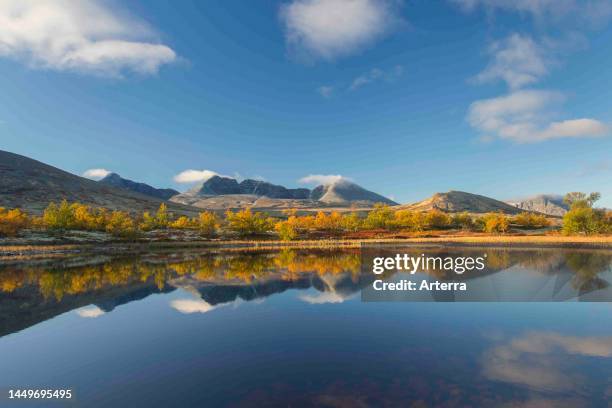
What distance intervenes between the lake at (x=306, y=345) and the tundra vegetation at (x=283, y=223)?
79.3m

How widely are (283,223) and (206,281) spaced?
288 ft

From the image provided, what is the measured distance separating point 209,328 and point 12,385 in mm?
11635

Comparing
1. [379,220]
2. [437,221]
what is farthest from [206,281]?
[437,221]

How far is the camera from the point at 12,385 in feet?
55.6

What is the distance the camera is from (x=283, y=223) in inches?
5256

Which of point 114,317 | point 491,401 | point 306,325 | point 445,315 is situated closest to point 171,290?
point 114,317

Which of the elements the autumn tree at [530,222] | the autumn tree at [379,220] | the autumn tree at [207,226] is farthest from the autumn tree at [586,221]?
the autumn tree at [207,226]

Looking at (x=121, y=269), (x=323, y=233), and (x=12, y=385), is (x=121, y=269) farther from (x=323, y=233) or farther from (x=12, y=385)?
(x=323, y=233)

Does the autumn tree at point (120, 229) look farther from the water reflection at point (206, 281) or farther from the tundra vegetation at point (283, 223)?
the water reflection at point (206, 281)

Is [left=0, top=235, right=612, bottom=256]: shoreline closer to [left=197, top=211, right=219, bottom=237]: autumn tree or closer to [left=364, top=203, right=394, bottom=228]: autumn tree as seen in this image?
[left=197, top=211, right=219, bottom=237]: autumn tree

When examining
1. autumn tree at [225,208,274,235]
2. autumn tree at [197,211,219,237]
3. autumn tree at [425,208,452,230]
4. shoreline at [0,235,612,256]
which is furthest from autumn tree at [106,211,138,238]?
autumn tree at [425,208,452,230]

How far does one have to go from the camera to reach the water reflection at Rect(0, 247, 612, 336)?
33.4m

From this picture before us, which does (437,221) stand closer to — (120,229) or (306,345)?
(120,229)

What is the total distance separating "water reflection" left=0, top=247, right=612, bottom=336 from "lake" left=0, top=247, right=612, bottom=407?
38 centimetres
